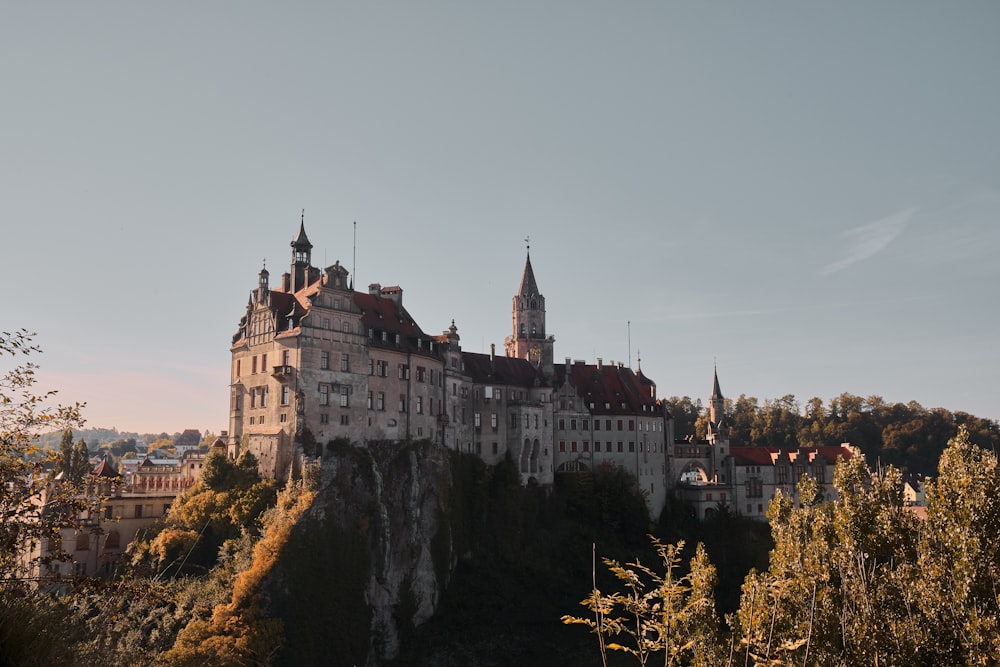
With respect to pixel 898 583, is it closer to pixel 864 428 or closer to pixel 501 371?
pixel 501 371

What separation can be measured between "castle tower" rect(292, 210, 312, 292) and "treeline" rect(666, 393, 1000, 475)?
3382 inches

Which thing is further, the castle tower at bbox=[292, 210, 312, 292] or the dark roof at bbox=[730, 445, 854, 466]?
the dark roof at bbox=[730, 445, 854, 466]

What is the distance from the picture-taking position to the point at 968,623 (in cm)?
2342

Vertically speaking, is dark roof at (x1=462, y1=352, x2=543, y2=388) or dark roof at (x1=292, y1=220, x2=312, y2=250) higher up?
dark roof at (x1=292, y1=220, x2=312, y2=250)

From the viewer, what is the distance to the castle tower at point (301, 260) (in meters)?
71.2

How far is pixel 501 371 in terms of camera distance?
87.1m

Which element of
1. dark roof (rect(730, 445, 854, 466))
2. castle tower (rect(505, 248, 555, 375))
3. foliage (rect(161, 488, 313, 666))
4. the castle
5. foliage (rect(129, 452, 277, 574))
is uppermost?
castle tower (rect(505, 248, 555, 375))

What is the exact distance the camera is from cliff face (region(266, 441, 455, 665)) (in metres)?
53.4

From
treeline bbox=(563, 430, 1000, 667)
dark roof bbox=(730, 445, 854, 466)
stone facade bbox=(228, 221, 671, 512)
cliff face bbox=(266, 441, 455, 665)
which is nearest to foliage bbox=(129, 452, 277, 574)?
stone facade bbox=(228, 221, 671, 512)

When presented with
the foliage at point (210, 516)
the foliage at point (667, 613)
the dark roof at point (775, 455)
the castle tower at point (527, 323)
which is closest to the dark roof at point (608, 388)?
the castle tower at point (527, 323)

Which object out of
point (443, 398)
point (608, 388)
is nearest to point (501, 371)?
point (443, 398)

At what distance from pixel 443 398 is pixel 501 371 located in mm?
11940

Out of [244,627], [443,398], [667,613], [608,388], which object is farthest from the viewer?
[608,388]

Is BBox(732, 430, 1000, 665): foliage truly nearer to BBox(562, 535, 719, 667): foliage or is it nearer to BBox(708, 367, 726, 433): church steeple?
BBox(562, 535, 719, 667): foliage
